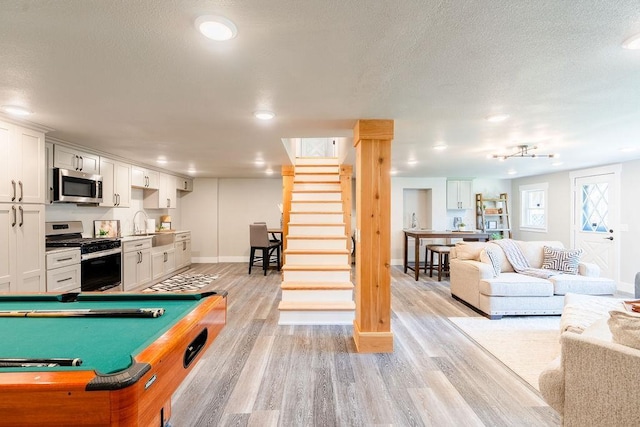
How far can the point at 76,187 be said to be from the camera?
12.2ft

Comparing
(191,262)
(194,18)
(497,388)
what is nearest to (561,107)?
(497,388)

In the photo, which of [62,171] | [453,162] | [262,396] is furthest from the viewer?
[453,162]

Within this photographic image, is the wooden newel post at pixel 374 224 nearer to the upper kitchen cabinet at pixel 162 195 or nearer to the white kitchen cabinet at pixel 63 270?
the white kitchen cabinet at pixel 63 270

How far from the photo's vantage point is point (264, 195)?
765 centimetres

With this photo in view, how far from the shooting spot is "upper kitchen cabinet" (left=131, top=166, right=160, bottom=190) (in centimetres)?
519

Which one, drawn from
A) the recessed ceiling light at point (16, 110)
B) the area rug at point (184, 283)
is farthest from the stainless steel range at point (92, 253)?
the recessed ceiling light at point (16, 110)

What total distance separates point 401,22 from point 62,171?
4.08m

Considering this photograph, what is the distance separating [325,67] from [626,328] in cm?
205

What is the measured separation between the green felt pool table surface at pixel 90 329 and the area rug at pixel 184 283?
3291 millimetres

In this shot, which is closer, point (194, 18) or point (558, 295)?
point (194, 18)

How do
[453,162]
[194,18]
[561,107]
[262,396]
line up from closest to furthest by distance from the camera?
[194,18]
[262,396]
[561,107]
[453,162]

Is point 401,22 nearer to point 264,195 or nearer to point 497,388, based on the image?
point 497,388

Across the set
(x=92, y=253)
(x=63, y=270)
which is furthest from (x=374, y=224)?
(x=92, y=253)

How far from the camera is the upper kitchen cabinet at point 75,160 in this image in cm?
348
